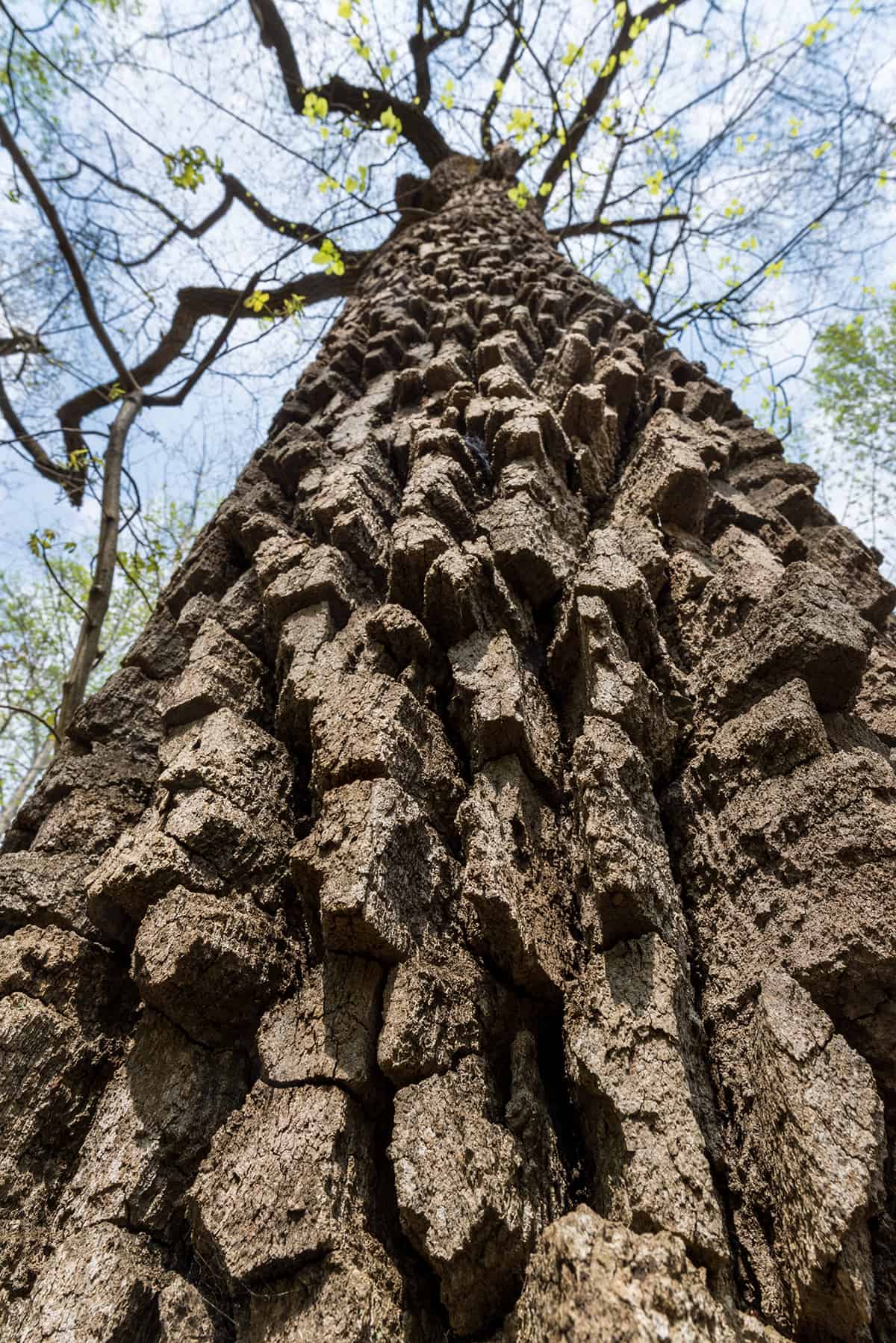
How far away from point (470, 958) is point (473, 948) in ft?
0.08

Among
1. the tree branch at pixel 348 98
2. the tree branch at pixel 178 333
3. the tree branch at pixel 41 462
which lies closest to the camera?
the tree branch at pixel 41 462

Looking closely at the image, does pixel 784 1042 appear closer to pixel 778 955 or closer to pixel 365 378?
pixel 778 955

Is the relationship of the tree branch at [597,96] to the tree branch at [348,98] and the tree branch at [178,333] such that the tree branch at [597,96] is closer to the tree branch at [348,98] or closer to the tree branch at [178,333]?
the tree branch at [348,98]

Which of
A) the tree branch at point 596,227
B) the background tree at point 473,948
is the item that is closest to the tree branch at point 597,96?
the tree branch at point 596,227

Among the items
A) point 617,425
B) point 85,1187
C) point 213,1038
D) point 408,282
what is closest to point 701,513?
point 617,425

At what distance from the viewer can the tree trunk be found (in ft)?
3.74

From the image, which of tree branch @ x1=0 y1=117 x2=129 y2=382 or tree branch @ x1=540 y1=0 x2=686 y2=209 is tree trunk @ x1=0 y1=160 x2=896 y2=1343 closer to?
tree branch @ x1=0 y1=117 x2=129 y2=382

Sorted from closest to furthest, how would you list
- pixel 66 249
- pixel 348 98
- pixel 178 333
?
pixel 66 249
pixel 178 333
pixel 348 98

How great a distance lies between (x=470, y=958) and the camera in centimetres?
152

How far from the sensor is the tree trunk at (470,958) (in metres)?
1.14

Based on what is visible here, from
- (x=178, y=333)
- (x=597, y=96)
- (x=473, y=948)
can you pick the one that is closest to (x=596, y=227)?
(x=597, y=96)

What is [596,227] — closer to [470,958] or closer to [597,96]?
[597,96]

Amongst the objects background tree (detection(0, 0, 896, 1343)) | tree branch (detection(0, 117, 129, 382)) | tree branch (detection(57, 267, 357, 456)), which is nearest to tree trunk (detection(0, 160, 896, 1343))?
background tree (detection(0, 0, 896, 1343))

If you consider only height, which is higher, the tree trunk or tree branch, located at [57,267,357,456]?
tree branch, located at [57,267,357,456]
